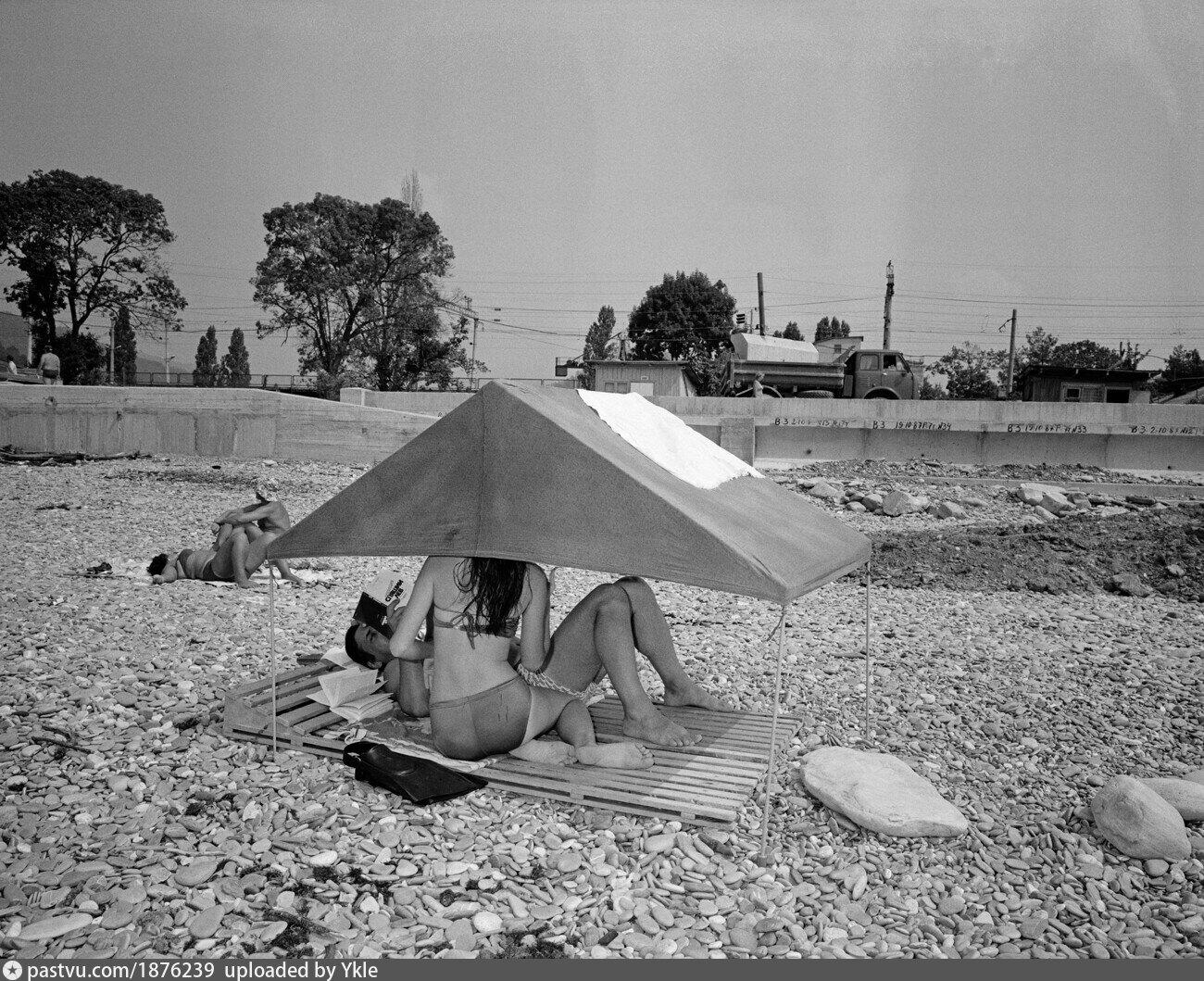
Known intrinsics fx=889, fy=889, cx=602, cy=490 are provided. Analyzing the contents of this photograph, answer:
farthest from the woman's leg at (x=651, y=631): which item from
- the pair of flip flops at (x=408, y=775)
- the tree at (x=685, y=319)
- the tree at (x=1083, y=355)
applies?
the tree at (x=1083, y=355)

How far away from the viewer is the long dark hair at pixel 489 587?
3.84 meters

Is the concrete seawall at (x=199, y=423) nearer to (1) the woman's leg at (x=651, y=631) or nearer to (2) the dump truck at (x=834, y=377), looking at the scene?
(2) the dump truck at (x=834, y=377)

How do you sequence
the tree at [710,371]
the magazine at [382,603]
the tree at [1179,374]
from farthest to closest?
the tree at [1179,374] < the tree at [710,371] < the magazine at [382,603]

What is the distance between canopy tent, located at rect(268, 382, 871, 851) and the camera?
3465 mm

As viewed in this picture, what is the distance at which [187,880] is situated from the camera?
3209mm

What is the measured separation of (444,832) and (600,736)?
98cm

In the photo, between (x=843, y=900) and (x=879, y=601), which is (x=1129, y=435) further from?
(x=843, y=900)

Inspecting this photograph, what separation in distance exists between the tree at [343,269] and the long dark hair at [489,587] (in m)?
36.4

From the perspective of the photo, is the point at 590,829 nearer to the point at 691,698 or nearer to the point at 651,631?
the point at 651,631

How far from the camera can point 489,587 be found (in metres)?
3.86

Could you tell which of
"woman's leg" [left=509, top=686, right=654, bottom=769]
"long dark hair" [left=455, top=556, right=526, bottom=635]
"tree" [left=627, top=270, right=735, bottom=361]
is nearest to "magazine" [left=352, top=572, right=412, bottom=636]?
"long dark hair" [left=455, top=556, right=526, bottom=635]

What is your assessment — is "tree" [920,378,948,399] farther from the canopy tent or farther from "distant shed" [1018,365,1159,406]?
the canopy tent

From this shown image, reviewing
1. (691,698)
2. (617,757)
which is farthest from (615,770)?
(691,698)

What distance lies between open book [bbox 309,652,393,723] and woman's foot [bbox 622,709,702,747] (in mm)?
1364
